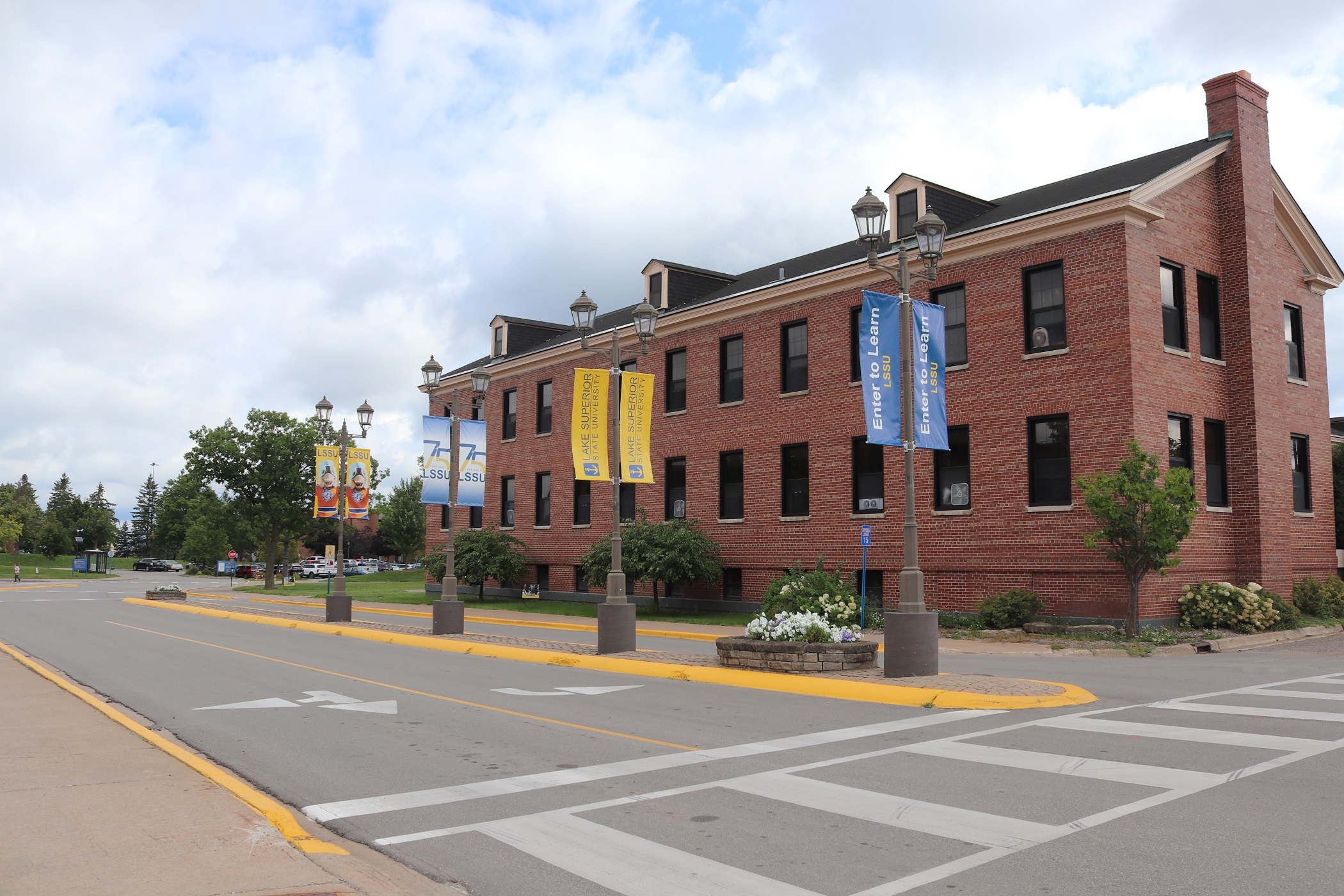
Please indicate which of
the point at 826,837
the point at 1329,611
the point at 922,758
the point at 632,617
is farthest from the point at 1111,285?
the point at 826,837

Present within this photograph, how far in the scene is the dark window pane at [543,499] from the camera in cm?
3816

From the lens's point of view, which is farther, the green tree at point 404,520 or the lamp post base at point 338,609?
the green tree at point 404,520

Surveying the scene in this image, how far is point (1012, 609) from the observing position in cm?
2161

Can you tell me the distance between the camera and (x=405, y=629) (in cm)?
2612

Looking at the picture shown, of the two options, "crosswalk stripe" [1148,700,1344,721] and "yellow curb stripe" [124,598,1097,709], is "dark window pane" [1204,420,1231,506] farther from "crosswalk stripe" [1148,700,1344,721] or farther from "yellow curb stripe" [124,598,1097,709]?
"crosswalk stripe" [1148,700,1344,721]

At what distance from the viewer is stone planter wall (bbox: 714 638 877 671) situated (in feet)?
46.4

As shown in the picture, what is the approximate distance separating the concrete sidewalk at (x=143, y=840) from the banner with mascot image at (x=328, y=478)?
2142 centimetres

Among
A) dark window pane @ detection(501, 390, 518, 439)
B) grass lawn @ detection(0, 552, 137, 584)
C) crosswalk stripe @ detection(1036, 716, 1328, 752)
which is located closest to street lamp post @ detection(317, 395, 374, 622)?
dark window pane @ detection(501, 390, 518, 439)

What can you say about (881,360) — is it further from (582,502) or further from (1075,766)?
(582,502)

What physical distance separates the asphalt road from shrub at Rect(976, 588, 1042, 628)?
646cm

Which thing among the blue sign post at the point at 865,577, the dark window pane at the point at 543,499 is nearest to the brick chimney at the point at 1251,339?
the blue sign post at the point at 865,577

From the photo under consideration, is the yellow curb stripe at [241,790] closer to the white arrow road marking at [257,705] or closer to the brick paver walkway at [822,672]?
the white arrow road marking at [257,705]

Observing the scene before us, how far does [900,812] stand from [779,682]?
282 inches

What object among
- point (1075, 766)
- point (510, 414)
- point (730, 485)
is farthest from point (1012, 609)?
point (510, 414)
